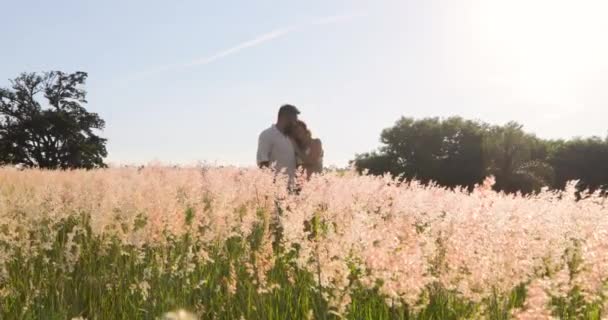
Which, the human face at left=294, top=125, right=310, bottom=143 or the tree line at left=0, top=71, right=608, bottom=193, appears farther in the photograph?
the tree line at left=0, top=71, right=608, bottom=193

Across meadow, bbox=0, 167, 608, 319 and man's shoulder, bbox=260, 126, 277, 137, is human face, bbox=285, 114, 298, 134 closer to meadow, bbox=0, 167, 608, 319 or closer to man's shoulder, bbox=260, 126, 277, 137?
man's shoulder, bbox=260, 126, 277, 137

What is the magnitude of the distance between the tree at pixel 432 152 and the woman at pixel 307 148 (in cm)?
2734

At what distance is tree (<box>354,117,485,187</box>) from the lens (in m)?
34.9

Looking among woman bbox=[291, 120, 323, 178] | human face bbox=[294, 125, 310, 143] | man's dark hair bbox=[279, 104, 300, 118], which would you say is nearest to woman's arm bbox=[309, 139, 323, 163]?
woman bbox=[291, 120, 323, 178]

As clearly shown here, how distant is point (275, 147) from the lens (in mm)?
7633

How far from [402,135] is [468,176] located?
522 cm

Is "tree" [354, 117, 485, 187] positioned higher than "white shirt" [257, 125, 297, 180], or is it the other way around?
"tree" [354, 117, 485, 187]

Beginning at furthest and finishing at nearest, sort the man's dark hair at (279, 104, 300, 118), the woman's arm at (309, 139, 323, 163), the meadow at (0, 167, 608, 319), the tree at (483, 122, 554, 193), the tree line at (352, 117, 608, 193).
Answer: the tree line at (352, 117, 608, 193), the tree at (483, 122, 554, 193), the woman's arm at (309, 139, 323, 163), the man's dark hair at (279, 104, 300, 118), the meadow at (0, 167, 608, 319)

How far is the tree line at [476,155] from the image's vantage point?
3466 cm

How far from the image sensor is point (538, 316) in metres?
1.90

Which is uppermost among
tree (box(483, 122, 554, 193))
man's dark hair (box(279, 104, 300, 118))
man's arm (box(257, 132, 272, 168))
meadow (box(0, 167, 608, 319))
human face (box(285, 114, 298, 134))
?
tree (box(483, 122, 554, 193))

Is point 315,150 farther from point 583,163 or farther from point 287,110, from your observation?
point 583,163

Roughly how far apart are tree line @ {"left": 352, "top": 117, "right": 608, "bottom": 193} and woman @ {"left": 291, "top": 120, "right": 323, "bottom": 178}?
27.0 metres

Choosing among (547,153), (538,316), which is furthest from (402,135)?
(538,316)
